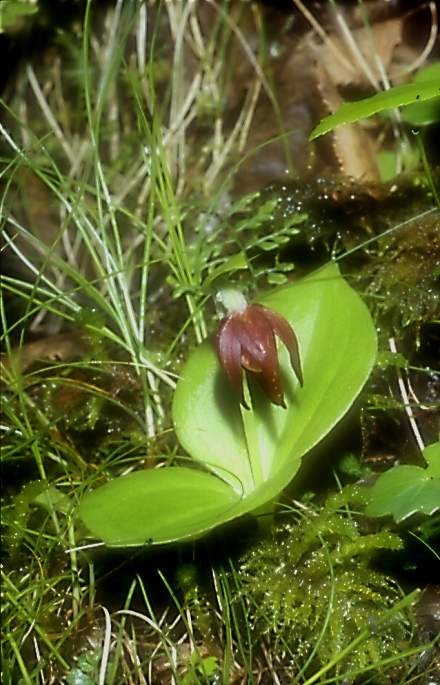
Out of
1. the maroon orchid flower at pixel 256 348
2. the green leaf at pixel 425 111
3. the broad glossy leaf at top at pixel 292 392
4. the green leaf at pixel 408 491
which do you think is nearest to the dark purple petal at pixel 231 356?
the maroon orchid flower at pixel 256 348

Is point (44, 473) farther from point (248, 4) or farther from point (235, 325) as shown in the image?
point (248, 4)

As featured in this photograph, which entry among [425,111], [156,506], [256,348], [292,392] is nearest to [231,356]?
[256,348]

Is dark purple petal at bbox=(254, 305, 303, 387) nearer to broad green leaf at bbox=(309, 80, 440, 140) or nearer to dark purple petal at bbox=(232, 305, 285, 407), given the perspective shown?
dark purple petal at bbox=(232, 305, 285, 407)

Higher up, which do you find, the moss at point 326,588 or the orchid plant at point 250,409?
the orchid plant at point 250,409

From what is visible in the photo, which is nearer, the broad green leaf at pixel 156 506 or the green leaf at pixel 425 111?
the broad green leaf at pixel 156 506

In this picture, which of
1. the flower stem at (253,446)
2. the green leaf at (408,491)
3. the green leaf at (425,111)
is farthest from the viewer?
the green leaf at (425,111)

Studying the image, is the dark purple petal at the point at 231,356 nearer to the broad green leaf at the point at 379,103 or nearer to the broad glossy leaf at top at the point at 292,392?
the broad glossy leaf at top at the point at 292,392

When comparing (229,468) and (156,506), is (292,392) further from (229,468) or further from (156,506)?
(156,506)
